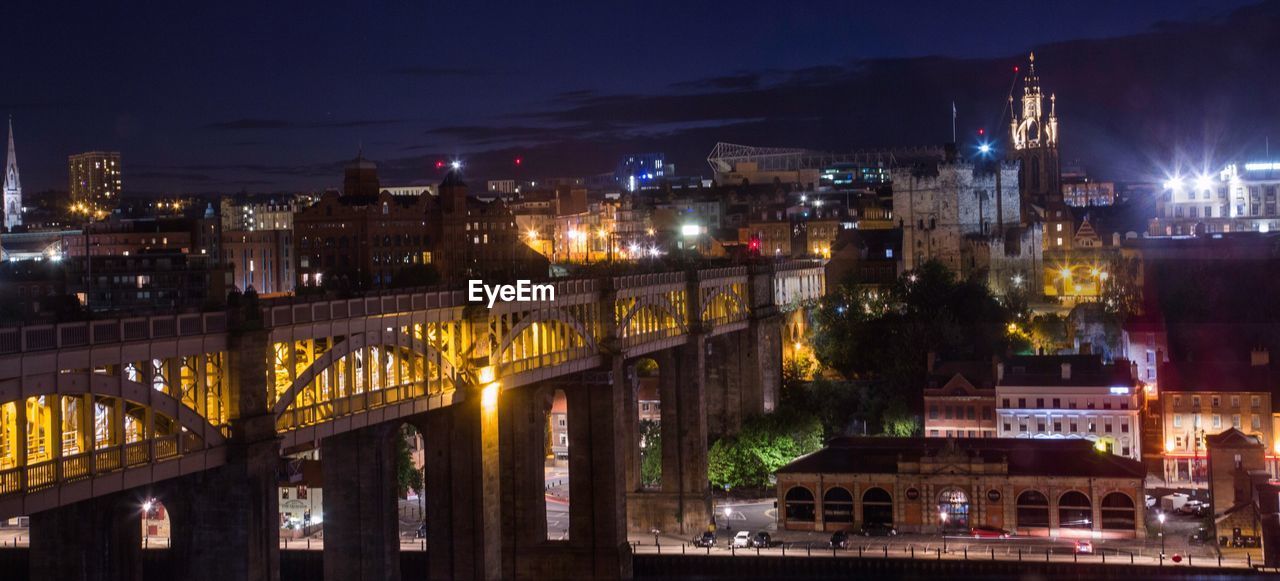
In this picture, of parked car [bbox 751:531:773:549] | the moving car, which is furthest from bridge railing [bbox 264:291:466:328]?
parked car [bbox 751:531:773:549]

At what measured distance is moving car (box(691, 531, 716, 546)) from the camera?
6669cm

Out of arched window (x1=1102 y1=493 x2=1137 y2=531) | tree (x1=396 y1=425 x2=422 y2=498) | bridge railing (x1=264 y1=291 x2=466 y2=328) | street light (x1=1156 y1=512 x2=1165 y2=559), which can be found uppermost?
bridge railing (x1=264 y1=291 x2=466 y2=328)

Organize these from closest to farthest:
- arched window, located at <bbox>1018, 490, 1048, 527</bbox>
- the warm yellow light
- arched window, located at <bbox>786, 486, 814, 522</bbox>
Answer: the warm yellow light
arched window, located at <bbox>1018, 490, 1048, 527</bbox>
arched window, located at <bbox>786, 486, 814, 522</bbox>

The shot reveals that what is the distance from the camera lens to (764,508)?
74.8 metres

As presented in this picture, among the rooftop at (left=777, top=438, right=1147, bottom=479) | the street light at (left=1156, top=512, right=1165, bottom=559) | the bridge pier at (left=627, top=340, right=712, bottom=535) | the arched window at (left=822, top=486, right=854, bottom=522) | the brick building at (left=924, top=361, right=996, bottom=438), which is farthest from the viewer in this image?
the brick building at (left=924, top=361, right=996, bottom=438)

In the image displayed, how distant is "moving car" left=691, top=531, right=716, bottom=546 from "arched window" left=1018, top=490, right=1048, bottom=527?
13448 millimetres

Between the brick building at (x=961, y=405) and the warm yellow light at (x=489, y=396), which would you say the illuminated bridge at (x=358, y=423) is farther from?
the brick building at (x=961, y=405)

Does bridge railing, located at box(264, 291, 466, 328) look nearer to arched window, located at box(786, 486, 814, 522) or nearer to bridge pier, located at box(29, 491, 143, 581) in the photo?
bridge pier, located at box(29, 491, 143, 581)

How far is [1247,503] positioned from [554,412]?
42.6 metres

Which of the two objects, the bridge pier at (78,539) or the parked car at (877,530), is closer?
the bridge pier at (78,539)

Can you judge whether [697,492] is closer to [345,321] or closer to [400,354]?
[400,354]

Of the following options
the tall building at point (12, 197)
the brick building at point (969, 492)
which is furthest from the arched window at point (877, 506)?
the tall building at point (12, 197)

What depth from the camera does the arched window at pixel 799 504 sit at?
6919cm
